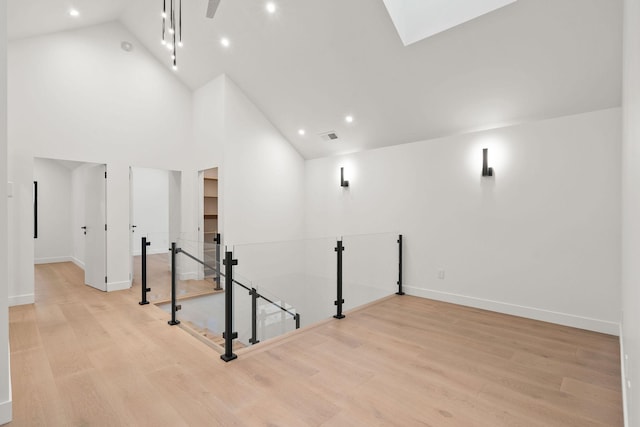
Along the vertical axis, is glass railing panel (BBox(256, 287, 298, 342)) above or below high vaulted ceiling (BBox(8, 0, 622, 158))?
below

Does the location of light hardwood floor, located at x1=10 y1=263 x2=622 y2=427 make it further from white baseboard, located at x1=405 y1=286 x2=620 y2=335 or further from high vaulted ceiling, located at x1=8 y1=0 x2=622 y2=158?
high vaulted ceiling, located at x1=8 y1=0 x2=622 y2=158

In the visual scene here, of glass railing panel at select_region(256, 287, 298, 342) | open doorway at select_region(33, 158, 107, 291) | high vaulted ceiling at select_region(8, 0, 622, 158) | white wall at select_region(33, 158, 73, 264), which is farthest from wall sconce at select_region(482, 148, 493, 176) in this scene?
white wall at select_region(33, 158, 73, 264)

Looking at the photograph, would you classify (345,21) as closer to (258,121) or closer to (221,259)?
(258,121)

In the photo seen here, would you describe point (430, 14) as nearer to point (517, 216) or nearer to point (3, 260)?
point (517, 216)

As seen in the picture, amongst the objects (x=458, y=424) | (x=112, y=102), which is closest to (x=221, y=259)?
(x=458, y=424)

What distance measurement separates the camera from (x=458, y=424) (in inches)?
73.8

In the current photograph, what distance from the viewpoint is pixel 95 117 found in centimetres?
484

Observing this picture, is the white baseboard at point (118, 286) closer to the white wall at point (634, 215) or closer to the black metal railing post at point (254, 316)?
the black metal railing post at point (254, 316)

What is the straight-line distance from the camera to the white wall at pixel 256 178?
205 inches

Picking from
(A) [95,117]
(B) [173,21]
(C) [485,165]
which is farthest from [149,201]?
(C) [485,165]

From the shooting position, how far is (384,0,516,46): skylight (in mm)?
3082

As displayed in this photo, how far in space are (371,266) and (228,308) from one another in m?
2.54

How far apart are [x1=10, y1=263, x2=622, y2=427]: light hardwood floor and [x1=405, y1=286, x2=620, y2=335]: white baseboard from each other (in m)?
0.11

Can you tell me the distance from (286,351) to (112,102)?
4797 mm
